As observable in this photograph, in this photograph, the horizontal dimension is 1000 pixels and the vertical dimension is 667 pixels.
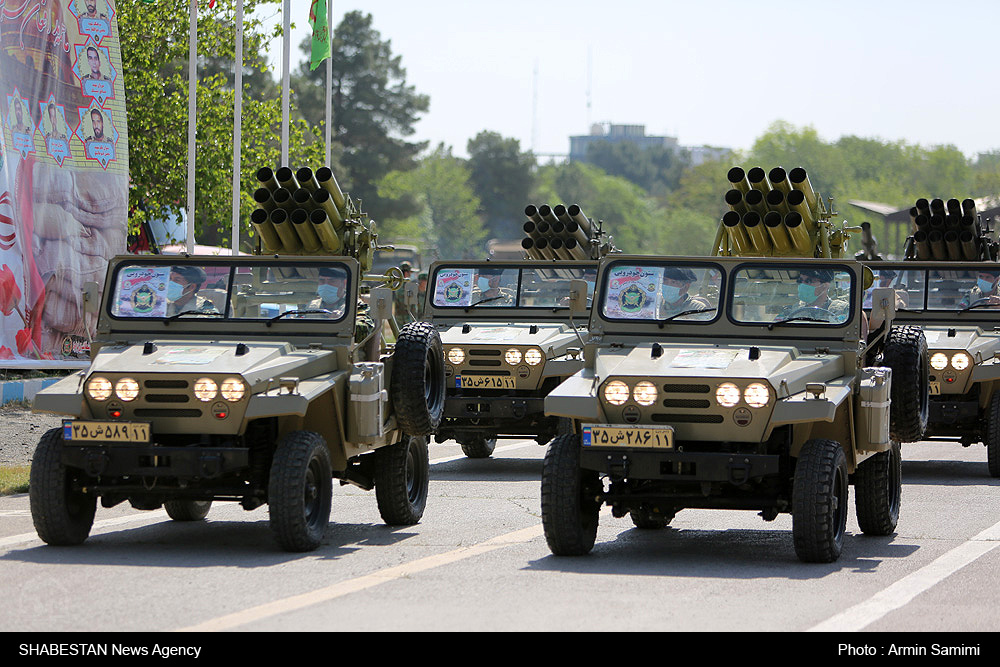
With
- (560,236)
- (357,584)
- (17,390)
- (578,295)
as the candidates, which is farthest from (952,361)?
(17,390)

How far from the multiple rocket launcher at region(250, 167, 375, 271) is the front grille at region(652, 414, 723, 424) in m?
3.78

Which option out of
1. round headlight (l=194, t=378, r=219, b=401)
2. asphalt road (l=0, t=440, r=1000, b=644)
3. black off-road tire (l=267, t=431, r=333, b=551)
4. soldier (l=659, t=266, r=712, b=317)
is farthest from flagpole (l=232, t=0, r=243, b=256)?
round headlight (l=194, t=378, r=219, b=401)

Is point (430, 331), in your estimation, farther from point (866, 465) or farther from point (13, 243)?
point (13, 243)

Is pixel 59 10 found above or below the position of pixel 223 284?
above

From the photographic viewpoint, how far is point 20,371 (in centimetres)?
2222

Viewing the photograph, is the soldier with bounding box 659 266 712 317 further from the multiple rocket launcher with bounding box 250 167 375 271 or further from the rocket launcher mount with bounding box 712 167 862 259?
the multiple rocket launcher with bounding box 250 167 375 271

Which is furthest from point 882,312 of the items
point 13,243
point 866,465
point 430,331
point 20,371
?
point 20,371

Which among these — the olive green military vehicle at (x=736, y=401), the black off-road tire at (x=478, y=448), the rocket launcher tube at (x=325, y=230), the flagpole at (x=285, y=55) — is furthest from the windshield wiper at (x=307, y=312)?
the flagpole at (x=285, y=55)

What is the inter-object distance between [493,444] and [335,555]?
823 cm

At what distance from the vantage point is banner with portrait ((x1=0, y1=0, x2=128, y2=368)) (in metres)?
20.5

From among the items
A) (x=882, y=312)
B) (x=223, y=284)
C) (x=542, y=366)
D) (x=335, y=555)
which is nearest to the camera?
(x=335, y=555)

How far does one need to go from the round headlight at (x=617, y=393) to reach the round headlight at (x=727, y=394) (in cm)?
55

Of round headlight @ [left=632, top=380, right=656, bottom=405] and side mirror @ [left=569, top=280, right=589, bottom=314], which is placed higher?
side mirror @ [left=569, top=280, right=589, bottom=314]

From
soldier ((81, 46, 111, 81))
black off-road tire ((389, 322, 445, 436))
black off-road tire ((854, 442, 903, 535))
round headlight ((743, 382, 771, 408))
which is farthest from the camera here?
soldier ((81, 46, 111, 81))
